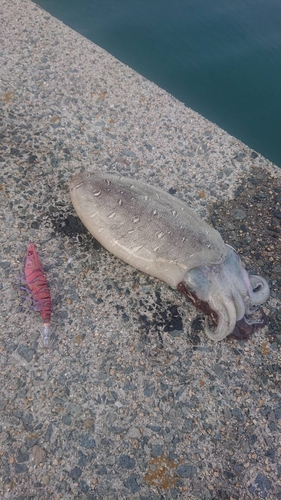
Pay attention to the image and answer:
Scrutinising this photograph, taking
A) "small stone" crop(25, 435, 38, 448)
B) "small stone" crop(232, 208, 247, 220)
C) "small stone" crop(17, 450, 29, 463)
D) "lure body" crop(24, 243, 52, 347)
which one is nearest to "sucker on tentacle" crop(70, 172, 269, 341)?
"lure body" crop(24, 243, 52, 347)

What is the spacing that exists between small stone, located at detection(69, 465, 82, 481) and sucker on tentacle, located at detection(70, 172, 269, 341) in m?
1.41

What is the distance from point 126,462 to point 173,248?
1.62 meters

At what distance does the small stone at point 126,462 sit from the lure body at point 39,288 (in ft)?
3.27

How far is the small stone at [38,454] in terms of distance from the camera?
2822 mm

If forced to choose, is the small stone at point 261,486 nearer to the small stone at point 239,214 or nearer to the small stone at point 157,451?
the small stone at point 157,451

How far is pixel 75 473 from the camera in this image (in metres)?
2.83

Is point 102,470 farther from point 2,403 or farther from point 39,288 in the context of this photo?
point 39,288

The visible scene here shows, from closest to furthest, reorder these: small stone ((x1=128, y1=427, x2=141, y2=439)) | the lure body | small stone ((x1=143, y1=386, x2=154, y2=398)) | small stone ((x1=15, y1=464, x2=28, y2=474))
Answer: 1. small stone ((x1=15, y1=464, x2=28, y2=474))
2. small stone ((x1=128, y1=427, x2=141, y2=439))
3. small stone ((x1=143, y1=386, x2=154, y2=398))
4. the lure body

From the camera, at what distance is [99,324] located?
346 cm

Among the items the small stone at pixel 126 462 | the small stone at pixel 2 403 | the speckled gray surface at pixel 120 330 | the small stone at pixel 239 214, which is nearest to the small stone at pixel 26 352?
the speckled gray surface at pixel 120 330

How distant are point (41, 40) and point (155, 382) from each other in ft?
14.6

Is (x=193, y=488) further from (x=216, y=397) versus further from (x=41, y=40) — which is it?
(x=41, y=40)

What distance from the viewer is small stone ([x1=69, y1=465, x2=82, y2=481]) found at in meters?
2.82

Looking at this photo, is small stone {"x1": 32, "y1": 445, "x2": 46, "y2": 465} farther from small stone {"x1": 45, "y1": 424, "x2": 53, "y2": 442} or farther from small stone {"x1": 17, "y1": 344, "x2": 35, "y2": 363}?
small stone {"x1": 17, "y1": 344, "x2": 35, "y2": 363}
